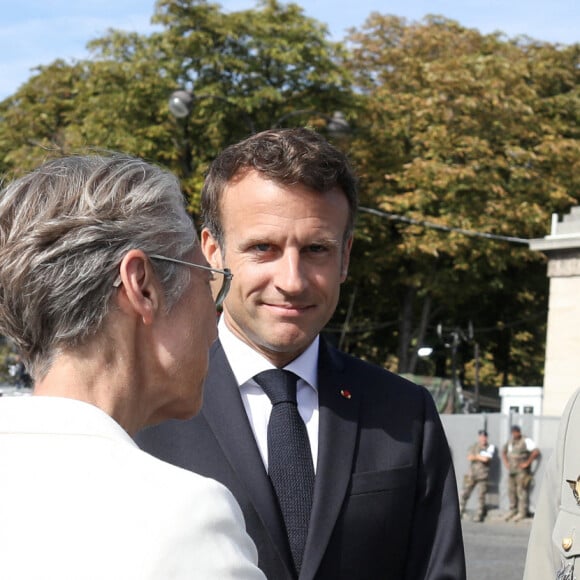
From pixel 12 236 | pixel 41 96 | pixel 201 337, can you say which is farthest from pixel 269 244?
pixel 41 96

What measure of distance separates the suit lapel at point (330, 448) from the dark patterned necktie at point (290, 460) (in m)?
0.04

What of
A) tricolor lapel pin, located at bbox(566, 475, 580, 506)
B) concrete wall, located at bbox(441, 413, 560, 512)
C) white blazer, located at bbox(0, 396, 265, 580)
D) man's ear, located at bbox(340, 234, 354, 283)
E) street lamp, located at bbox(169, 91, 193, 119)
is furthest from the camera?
street lamp, located at bbox(169, 91, 193, 119)

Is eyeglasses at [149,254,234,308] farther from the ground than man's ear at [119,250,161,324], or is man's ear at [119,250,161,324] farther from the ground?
eyeglasses at [149,254,234,308]

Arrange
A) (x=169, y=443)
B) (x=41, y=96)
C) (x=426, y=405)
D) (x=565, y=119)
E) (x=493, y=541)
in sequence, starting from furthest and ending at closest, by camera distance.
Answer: (x=41, y=96) → (x=565, y=119) → (x=493, y=541) → (x=426, y=405) → (x=169, y=443)

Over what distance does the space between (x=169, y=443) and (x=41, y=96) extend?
36.7m

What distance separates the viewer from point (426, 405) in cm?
353

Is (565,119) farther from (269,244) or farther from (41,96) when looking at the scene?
(269,244)

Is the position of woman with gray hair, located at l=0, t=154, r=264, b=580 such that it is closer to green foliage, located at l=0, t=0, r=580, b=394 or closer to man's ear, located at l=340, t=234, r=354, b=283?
man's ear, located at l=340, t=234, r=354, b=283

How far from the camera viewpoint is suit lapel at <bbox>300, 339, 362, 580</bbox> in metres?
3.11

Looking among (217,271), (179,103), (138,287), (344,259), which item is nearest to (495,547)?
(179,103)

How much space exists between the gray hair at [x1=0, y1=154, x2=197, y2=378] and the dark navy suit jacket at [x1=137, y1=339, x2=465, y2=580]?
1.11m

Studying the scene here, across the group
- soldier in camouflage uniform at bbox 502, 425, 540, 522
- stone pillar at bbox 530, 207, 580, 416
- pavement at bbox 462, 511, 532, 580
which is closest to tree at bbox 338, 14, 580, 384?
stone pillar at bbox 530, 207, 580, 416

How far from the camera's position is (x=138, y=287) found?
210cm

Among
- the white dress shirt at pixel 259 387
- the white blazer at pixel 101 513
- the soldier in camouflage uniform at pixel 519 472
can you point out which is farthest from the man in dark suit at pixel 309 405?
the soldier in camouflage uniform at pixel 519 472
